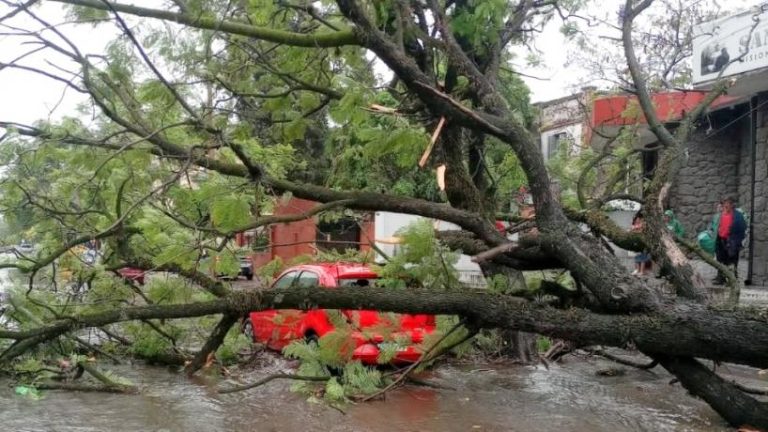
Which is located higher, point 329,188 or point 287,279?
point 329,188

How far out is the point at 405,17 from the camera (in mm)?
6703

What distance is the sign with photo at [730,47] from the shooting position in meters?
10.6

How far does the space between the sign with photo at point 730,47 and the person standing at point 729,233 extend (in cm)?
235

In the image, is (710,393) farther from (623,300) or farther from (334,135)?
(334,135)

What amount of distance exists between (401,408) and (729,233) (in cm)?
753

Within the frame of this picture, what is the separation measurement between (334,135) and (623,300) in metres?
4.76

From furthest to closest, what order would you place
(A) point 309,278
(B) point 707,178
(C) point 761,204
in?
(B) point 707,178, (C) point 761,204, (A) point 309,278

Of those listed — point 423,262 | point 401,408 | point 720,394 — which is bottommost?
point 401,408

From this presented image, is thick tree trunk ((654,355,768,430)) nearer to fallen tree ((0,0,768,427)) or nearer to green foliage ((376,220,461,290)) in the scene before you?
fallen tree ((0,0,768,427))

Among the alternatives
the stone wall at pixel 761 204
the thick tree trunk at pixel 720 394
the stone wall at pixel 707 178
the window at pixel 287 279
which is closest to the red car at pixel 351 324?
the window at pixel 287 279

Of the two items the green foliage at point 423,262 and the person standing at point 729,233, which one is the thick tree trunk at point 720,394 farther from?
the person standing at point 729,233

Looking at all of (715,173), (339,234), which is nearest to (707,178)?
(715,173)

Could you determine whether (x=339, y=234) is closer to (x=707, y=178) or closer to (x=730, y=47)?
(x=730, y=47)

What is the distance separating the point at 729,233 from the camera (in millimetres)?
12055
